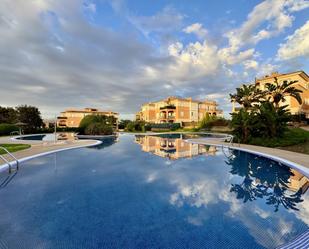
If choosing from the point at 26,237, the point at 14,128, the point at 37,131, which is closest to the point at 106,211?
the point at 26,237

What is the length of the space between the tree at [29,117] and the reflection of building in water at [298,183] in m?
38.9

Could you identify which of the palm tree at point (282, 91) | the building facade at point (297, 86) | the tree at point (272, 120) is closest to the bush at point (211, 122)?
the building facade at point (297, 86)

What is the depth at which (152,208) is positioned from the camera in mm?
4594

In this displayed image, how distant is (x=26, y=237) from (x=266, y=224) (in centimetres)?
516

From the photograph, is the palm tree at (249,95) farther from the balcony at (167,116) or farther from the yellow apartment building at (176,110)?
the balcony at (167,116)

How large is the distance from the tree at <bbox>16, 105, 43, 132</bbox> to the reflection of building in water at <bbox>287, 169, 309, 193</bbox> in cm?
3885

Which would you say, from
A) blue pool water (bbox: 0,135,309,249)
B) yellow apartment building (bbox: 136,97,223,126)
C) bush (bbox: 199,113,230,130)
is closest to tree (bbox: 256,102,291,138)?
blue pool water (bbox: 0,135,309,249)

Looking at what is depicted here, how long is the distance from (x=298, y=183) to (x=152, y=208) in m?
5.76

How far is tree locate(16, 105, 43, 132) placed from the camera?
32.0 m

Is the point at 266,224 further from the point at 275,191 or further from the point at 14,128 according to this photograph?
the point at 14,128

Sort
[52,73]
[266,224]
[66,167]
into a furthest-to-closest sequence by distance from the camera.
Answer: [52,73] → [66,167] → [266,224]

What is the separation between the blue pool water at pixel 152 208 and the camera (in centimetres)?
327

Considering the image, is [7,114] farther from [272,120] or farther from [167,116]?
[272,120]

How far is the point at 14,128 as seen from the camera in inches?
1135
